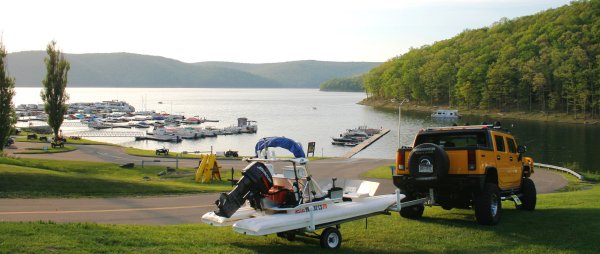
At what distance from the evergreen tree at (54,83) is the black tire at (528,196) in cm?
5192

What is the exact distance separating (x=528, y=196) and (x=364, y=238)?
693 cm

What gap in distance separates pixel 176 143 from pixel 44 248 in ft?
290

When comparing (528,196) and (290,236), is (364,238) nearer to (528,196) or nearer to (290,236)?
(290,236)

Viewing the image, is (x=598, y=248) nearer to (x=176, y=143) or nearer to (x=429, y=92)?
(x=176, y=143)

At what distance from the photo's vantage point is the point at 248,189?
12.6 m

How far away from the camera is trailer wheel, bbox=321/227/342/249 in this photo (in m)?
12.6

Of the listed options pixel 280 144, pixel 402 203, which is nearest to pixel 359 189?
pixel 402 203

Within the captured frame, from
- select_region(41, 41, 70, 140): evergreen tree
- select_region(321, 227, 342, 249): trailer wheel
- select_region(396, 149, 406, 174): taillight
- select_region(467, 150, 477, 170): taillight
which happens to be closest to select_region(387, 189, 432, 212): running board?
select_region(396, 149, 406, 174): taillight

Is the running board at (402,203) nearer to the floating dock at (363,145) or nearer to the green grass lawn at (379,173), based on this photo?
the green grass lawn at (379,173)

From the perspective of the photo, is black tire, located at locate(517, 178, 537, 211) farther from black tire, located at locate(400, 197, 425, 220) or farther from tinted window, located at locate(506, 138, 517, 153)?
black tire, located at locate(400, 197, 425, 220)

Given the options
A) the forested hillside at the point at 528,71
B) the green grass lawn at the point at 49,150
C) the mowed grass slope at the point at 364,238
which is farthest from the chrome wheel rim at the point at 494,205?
the forested hillside at the point at 528,71

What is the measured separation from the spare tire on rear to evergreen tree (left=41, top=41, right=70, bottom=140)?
51.6m

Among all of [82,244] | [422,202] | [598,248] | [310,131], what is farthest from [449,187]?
A: [310,131]

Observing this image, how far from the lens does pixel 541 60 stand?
146m
